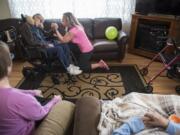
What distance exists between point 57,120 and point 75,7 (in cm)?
343

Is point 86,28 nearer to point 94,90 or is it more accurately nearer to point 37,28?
point 37,28

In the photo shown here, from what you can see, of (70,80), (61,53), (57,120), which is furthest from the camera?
(70,80)

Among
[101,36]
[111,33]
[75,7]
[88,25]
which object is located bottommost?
[101,36]

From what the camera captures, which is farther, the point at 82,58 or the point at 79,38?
the point at 82,58

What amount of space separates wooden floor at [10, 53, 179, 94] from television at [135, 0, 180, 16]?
3.16 feet

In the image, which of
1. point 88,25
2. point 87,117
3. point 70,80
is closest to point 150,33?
point 88,25

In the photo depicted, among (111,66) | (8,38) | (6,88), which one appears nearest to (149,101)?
(6,88)

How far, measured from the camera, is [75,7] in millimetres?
4062

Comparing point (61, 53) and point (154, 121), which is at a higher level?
point (154, 121)

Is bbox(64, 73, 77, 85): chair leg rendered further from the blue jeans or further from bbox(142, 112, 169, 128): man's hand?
bbox(142, 112, 169, 128): man's hand

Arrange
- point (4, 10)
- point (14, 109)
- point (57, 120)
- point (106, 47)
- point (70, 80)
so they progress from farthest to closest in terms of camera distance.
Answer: point (4, 10)
point (106, 47)
point (70, 80)
point (57, 120)
point (14, 109)

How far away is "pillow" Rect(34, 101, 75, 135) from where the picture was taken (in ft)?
3.22

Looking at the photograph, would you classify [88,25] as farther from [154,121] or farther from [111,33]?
[154,121]

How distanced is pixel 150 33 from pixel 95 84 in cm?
175
